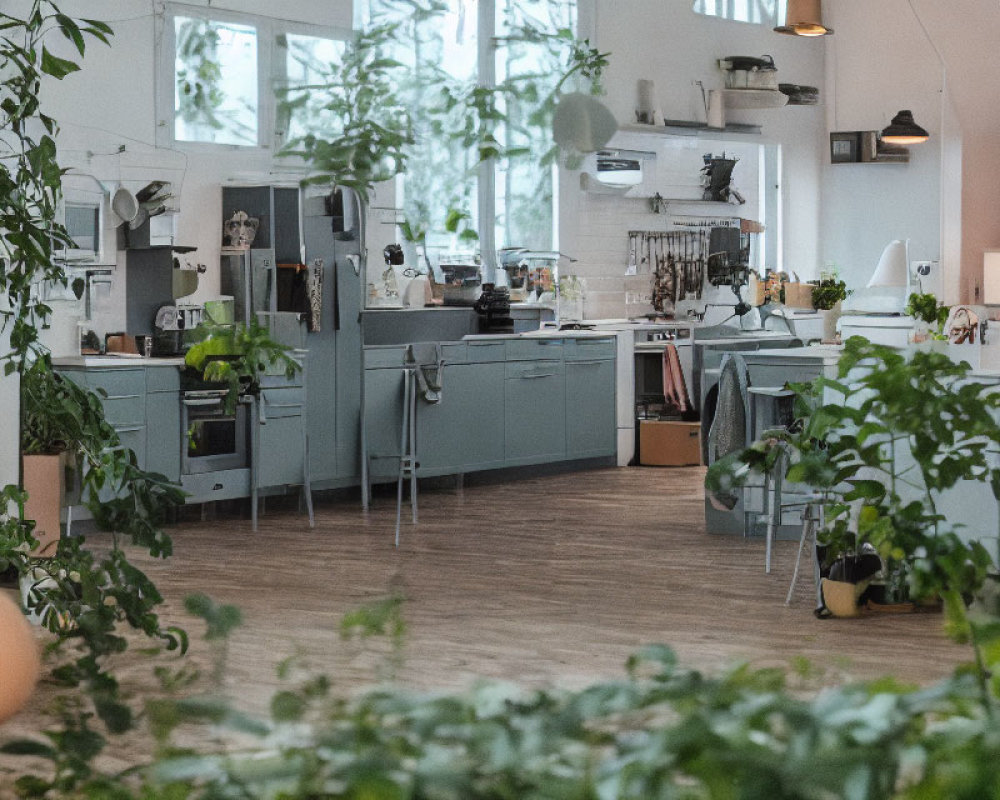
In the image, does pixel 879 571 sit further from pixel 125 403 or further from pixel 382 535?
pixel 125 403

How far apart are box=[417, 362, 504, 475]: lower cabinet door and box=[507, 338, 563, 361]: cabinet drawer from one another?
125 millimetres

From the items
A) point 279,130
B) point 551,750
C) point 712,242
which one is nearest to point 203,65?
point 279,130

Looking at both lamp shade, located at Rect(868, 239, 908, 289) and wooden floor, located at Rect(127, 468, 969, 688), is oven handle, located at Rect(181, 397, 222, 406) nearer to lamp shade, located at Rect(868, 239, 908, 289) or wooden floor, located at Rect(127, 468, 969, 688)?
wooden floor, located at Rect(127, 468, 969, 688)

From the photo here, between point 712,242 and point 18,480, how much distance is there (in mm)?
6928

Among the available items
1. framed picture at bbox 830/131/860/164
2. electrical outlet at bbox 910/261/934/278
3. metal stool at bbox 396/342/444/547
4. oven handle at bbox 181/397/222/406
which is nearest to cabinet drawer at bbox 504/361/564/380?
metal stool at bbox 396/342/444/547

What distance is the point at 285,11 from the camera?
1081 millimetres

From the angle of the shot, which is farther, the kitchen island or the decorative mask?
the decorative mask

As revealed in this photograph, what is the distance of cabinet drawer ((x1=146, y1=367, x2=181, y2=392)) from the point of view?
6797 millimetres

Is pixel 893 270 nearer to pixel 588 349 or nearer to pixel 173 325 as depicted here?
pixel 588 349

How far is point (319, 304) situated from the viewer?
296 inches

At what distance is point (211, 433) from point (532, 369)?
2273 millimetres

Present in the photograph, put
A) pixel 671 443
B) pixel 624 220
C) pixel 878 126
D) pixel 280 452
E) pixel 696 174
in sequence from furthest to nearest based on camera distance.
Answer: pixel 878 126 < pixel 696 174 < pixel 624 220 < pixel 671 443 < pixel 280 452

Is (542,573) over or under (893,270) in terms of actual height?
under

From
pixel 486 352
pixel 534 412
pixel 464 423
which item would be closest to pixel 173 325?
Answer: pixel 464 423
